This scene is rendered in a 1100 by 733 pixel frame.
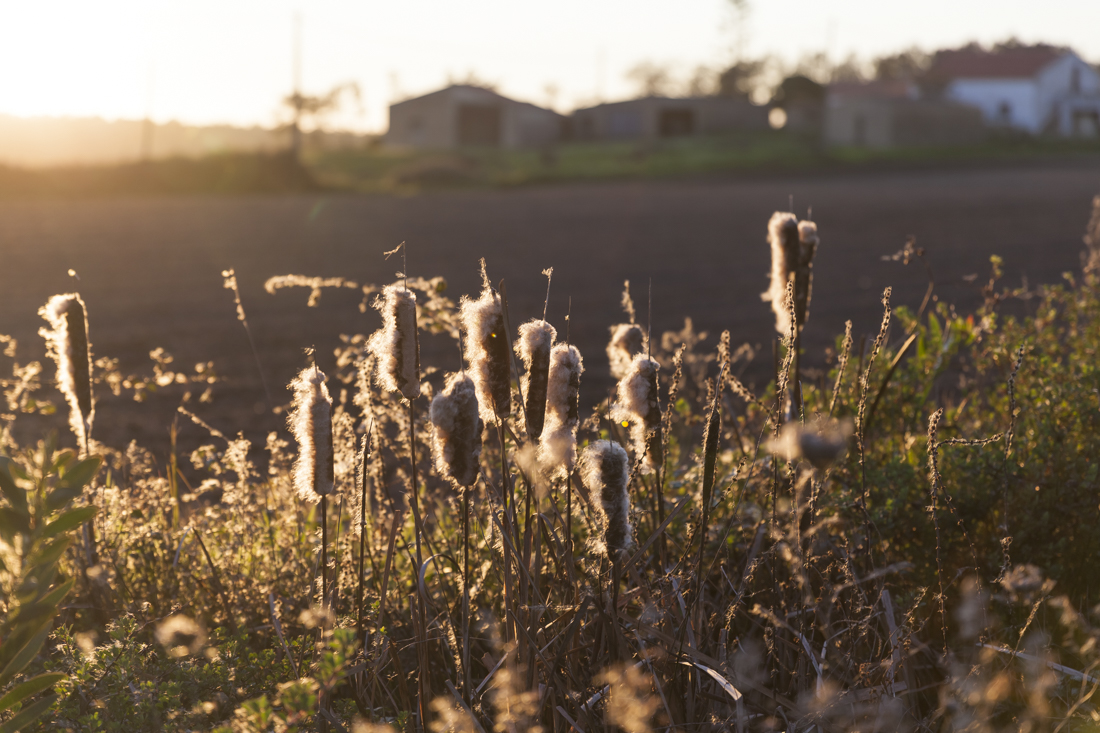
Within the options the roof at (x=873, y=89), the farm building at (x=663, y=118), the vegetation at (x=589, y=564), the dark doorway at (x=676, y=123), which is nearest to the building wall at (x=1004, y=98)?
the roof at (x=873, y=89)

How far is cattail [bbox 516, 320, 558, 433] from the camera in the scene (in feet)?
6.07

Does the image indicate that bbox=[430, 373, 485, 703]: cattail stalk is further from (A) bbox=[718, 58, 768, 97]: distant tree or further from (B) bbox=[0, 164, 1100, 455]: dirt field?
(A) bbox=[718, 58, 768, 97]: distant tree

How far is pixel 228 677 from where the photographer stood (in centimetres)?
210

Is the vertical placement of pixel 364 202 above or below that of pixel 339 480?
above

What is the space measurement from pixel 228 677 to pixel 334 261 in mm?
14339

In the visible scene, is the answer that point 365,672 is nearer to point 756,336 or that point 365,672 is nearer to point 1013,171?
point 756,336

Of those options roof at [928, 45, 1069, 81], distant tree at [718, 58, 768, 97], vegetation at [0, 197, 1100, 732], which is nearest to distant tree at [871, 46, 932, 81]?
distant tree at [718, 58, 768, 97]

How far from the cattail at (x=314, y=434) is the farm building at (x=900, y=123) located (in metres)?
55.5

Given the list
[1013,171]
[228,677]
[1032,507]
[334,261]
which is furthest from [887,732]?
[1013,171]

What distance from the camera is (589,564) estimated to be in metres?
2.48

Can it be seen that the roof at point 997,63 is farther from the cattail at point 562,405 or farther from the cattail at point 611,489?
the cattail at point 611,489

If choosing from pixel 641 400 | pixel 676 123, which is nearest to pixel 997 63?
pixel 676 123

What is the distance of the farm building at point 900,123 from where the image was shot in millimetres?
52719

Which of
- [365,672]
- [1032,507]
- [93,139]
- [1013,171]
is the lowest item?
[365,672]
